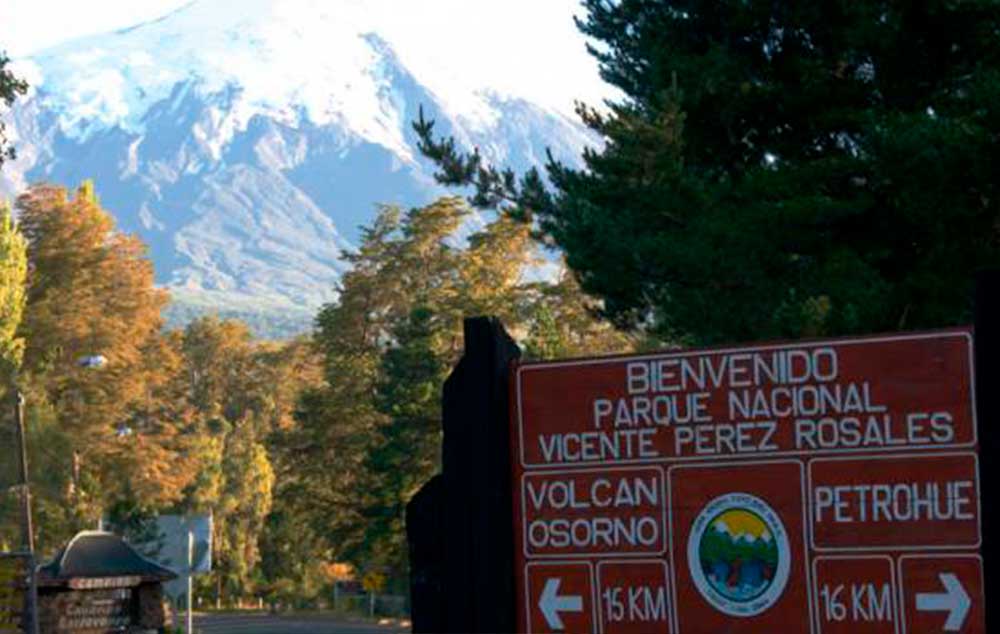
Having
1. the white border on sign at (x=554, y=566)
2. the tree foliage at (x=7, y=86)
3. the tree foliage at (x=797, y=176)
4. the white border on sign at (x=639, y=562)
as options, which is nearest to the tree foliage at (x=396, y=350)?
the tree foliage at (x=7, y=86)

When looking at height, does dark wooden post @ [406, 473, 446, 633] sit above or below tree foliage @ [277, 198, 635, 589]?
below

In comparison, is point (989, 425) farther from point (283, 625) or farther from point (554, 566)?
point (283, 625)

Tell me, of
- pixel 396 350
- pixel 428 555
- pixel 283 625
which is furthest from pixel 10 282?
pixel 428 555

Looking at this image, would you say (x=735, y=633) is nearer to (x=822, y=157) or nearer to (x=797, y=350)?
(x=797, y=350)

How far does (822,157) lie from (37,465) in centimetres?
5088

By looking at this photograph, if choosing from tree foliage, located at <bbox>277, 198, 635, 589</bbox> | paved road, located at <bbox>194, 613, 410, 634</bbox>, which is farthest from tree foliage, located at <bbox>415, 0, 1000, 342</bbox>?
paved road, located at <bbox>194, 613, 410, 634</bbox>

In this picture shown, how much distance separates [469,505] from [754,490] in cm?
134

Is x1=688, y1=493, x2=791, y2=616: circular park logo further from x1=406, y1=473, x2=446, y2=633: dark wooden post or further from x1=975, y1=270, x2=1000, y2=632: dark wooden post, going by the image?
x1=406, y1=473, x2=446, y2=633: dark wooden post

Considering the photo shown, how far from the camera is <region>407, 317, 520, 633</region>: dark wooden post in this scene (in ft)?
31.2

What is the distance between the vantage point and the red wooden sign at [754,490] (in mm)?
8688

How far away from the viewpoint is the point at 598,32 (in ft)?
86.1

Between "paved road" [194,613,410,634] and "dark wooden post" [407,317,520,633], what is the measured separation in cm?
5678

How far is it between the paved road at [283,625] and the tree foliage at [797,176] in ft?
149

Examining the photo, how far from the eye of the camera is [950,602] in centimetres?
862
